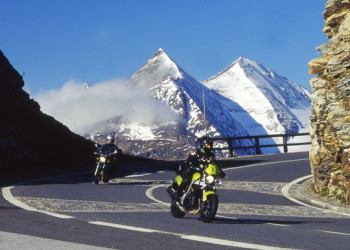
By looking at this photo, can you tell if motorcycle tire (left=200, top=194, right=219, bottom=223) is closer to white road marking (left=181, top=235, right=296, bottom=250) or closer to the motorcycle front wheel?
white road marking (left=181, top=235, right=296, bottom=250)

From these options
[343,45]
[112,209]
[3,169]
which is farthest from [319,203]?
[3,169]

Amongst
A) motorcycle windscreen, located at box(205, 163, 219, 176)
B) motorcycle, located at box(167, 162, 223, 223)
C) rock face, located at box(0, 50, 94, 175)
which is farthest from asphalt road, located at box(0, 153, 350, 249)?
rock face, located at box(0, 50, 94, 175)

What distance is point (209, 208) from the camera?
10703 millimetres

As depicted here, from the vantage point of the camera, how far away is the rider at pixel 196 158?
11047 millimetres

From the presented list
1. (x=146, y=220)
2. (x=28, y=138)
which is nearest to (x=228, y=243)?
(x=146, y=220)

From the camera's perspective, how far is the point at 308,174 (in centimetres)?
2503

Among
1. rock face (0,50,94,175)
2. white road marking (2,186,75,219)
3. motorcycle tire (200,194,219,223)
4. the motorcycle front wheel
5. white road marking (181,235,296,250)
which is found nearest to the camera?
white road marking (181,235,296,250)

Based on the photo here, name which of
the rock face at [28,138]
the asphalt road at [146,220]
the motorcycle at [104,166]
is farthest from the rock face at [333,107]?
the rock face at [28,138]

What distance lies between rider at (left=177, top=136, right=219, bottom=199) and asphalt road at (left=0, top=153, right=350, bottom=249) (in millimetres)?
734

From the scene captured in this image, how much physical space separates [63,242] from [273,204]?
9266mm

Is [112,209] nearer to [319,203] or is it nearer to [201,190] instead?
[201,190]

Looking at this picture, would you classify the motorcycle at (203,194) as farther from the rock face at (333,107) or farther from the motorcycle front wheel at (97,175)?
the motorcycle front wheel at (97,175)

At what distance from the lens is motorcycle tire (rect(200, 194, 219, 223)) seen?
34.7 feet

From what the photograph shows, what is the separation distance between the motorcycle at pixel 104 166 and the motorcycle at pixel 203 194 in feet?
33.7
